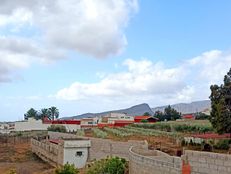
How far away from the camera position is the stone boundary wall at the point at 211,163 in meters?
Result: 10.6

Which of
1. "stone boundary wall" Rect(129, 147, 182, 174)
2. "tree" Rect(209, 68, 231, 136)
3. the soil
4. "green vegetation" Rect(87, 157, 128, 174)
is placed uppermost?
"tree" Rect(209, 68, 231, 136)

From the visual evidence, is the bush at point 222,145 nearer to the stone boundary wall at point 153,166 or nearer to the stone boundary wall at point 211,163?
the stone boundary wall at point 153,166

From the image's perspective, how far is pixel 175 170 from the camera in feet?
35.8

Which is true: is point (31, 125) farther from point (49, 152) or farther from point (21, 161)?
point (49, 152)

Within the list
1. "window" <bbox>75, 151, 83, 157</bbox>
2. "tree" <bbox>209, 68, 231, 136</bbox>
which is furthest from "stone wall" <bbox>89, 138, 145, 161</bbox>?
"tree" <bbox>209, 68, 231, 136</bbox>

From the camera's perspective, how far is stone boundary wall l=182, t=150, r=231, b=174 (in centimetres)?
1065

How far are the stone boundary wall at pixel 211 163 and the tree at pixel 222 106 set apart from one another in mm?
20449

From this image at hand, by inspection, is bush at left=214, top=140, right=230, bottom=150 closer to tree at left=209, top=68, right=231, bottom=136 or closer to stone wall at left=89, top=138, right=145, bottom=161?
tree at left=209, top=68, right=231, bottom=136

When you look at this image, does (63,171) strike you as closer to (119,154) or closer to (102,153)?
(119,154)

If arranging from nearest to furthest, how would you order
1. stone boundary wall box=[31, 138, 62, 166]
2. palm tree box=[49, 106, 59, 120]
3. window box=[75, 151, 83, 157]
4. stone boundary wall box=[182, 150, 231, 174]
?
1. stone boundary wall box=[182, 150, 231, 174]
2. window box=[75, 151, 83, 157]
3. stone boundary wall box=[31, 138, 62, 166]
4. palm tree box=[49, 106, 59, 120]

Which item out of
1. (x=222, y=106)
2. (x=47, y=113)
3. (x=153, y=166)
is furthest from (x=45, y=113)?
(x=153, y=166)

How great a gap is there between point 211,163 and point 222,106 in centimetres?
2212

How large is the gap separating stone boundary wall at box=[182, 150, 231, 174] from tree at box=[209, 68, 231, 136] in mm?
20449

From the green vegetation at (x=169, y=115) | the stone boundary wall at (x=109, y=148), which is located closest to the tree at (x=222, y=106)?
the stone boundary wall at (x=109, y=148)
